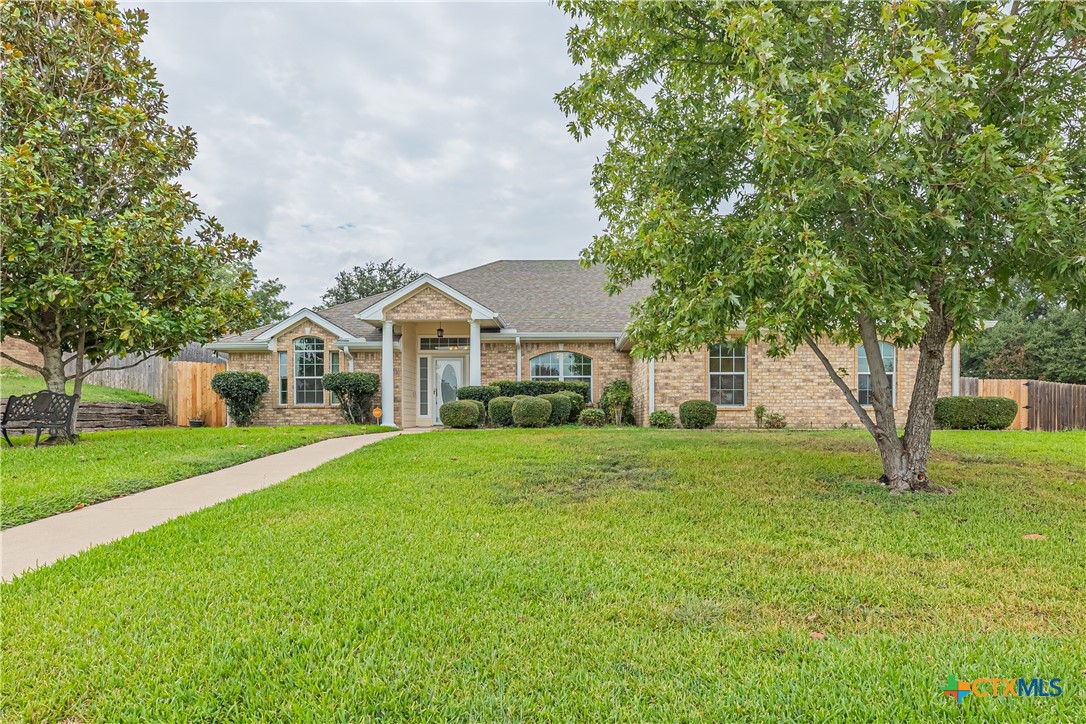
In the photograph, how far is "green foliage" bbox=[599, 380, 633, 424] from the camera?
1588cm

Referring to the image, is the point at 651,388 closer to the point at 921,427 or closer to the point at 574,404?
the point at 574,404

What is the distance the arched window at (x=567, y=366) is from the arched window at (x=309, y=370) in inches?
258

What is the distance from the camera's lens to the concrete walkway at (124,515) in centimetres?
402

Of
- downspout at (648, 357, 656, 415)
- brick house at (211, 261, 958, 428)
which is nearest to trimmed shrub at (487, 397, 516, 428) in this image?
brick house at (211, 261, 958, 428)

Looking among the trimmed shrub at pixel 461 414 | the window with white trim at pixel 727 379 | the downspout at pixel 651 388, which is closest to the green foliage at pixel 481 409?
the trimmed shrub at pixel 461 414

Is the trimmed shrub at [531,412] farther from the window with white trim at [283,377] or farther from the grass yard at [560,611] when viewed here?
the grass yard at [560,611]

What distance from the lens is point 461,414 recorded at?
14.8 m

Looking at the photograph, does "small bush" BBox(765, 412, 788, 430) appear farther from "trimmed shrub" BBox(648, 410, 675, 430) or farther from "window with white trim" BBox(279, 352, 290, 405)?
"window with white trim" BBox(279, 352, 290, 405)

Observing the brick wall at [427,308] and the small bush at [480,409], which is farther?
the brick wall at [427,308]

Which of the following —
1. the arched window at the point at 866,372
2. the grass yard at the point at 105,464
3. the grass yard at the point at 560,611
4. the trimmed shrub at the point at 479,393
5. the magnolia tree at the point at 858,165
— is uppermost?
the magnolia tree at the point at 858,165

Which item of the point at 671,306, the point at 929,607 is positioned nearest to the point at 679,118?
the point at 671,306

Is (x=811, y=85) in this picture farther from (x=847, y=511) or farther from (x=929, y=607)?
(x=929, y=607)

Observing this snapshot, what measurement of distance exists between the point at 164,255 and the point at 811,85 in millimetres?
10809

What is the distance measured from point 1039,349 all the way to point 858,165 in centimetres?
3054
